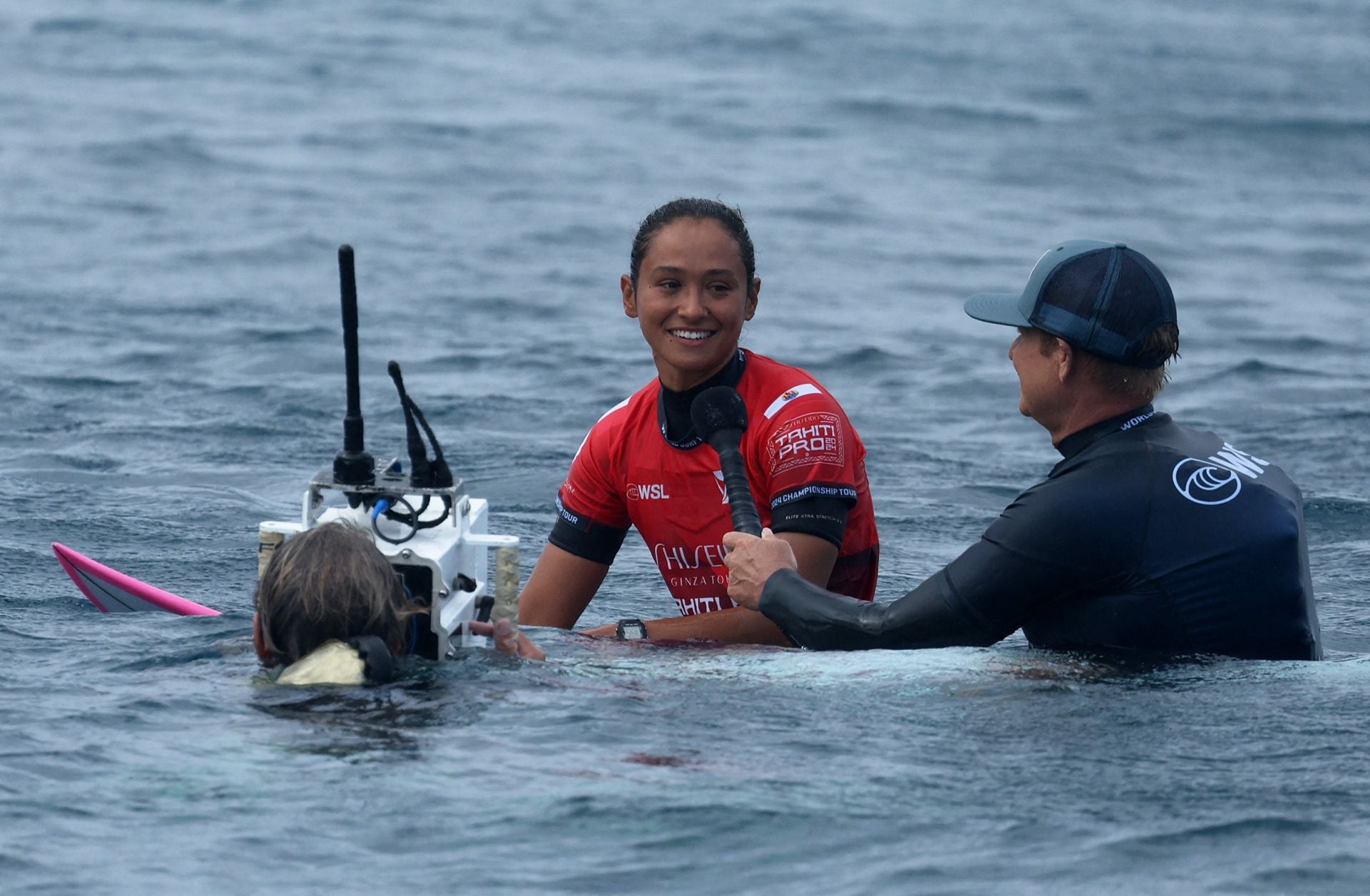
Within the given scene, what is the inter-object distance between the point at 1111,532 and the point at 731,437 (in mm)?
1207

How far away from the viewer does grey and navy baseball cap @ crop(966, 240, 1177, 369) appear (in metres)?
5.21

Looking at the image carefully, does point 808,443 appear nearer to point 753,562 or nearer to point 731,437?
point 731,437

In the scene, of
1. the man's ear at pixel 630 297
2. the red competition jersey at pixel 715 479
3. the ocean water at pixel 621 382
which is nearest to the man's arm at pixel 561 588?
the red competition jersey at pixel 715 479

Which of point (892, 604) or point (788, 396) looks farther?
point (788, 396)

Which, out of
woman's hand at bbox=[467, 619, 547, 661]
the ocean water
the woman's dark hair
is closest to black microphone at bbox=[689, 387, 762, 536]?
A: the ocean water

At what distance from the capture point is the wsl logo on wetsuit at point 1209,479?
514 cm

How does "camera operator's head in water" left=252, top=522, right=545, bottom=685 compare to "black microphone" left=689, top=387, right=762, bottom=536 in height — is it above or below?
below

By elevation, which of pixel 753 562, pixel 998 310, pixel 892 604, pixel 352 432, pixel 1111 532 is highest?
pixel 998 310

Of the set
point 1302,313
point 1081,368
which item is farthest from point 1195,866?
point 1302,313

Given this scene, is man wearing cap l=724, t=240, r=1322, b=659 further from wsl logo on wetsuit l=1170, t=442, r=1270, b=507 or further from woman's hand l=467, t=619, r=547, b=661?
woman's hand l=467, t=619, r=547, b=661

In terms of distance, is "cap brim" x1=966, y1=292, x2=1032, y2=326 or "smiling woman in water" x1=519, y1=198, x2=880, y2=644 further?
"smiling woman in water" x1=519, y1=198, x2=880, y2=644

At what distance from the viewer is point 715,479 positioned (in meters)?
6.21

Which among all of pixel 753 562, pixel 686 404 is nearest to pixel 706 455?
pixel 686 404

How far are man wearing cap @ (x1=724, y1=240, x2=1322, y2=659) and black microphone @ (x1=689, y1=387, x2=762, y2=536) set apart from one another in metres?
0.24
